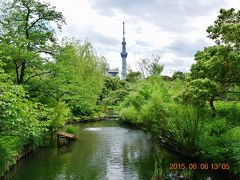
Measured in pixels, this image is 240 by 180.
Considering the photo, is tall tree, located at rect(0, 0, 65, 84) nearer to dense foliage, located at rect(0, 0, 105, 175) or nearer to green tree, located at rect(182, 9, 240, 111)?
dense foliage, located at rect(0, 0, 105, 175)

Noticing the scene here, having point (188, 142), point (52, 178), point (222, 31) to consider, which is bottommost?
point (52, 178)

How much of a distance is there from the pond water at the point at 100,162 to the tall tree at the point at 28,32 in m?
5.96

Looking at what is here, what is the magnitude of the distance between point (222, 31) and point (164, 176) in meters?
7.53

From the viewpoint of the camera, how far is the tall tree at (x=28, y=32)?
68.3 ft

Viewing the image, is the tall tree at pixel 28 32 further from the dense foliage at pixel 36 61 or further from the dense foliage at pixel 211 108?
the dense foliage at pixel 211 108

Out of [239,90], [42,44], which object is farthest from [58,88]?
[239,90]

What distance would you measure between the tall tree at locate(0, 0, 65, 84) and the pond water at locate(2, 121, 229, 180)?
5.96 m

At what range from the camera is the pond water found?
622 inches

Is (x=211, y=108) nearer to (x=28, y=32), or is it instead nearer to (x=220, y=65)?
(x=220, y=65)

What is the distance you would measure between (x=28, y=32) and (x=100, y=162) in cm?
1012

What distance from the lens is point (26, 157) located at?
64.6 feet

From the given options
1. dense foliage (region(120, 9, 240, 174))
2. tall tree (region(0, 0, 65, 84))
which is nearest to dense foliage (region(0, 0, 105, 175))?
tall tree (region(0, 0, 65, 84))

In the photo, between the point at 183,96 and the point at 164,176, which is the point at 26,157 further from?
the point at 183,96

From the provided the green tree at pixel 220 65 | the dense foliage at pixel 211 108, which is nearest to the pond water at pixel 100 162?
the dense foliage at pixel 211 108
